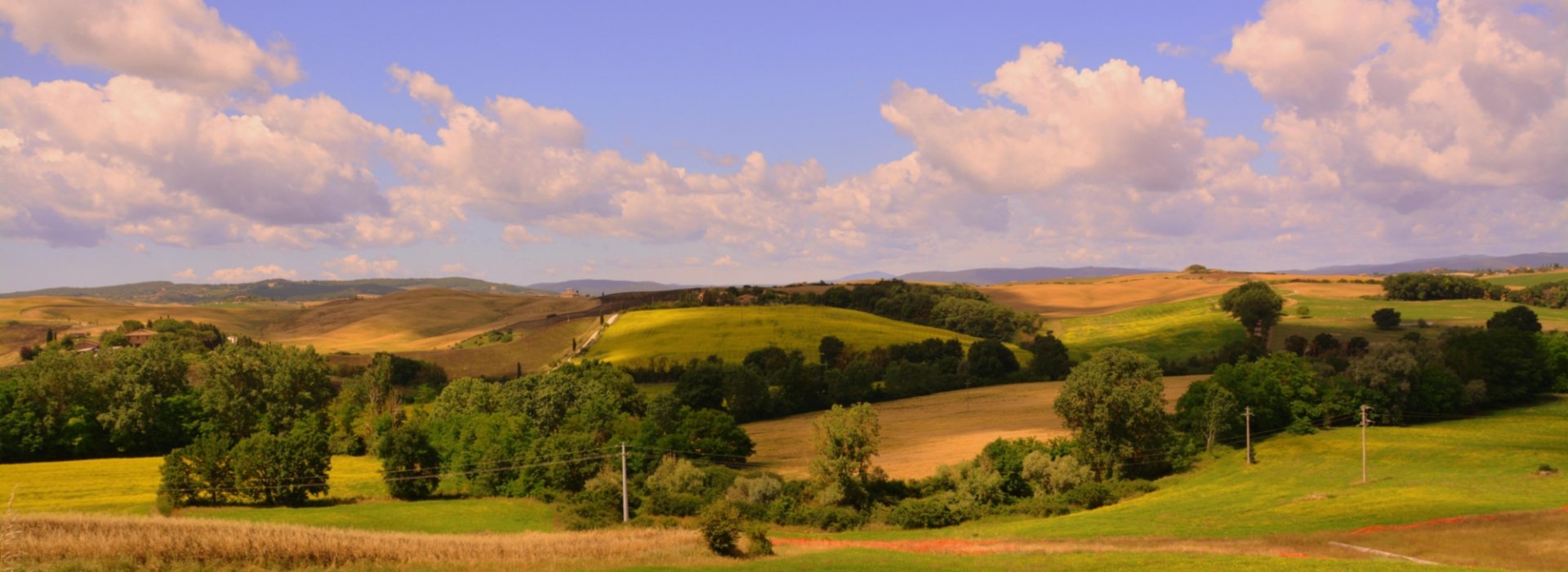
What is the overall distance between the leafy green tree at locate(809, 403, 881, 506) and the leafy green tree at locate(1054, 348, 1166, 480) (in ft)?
52.0

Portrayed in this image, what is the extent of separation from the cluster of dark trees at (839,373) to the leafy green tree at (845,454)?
31.4m

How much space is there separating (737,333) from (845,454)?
72.6 meters

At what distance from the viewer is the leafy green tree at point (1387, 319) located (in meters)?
127

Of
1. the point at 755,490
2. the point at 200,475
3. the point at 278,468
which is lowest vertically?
the point at 755,490

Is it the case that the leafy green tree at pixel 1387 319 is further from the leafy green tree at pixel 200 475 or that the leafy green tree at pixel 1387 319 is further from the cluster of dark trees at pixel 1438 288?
the leafy green tree at pixel 200 475

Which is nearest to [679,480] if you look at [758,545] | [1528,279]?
[758,545]

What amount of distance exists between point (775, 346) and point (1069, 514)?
67534 mm

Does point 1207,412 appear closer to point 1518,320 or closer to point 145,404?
point 1518,320

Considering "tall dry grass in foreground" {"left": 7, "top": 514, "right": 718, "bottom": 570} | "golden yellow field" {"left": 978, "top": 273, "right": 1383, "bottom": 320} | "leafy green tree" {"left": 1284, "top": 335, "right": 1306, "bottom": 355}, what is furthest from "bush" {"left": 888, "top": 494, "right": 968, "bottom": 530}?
"golden yellow field" {"left": 978, "top": 273, "right": 1383, "bottom": 320}

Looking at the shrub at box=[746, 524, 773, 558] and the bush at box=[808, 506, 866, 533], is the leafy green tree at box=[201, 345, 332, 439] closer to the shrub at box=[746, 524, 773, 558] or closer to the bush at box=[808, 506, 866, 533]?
the bush at box=[808, 506, 866, 533]

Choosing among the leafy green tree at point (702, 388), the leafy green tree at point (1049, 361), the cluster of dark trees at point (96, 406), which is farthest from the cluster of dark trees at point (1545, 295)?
the cluster of dark trees at point (96, 406)

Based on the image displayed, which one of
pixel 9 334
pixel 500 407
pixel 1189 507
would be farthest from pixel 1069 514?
pixel 9 334

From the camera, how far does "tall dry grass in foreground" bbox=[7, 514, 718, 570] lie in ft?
107

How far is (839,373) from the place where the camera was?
112 meters
